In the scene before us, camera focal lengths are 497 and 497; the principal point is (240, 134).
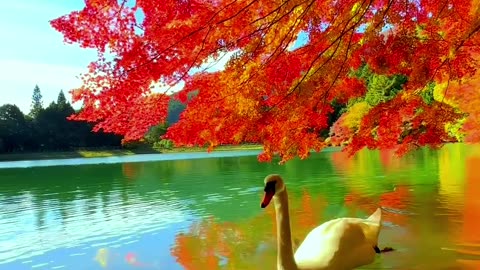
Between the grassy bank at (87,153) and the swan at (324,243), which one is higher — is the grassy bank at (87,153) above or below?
above

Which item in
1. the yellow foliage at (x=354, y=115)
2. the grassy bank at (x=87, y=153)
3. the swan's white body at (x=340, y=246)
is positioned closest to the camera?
the swan's white body at (x=340, y=246)

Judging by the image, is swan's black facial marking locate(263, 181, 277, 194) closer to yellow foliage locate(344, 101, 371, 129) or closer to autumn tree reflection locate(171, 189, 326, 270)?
autumn tree reflection locate(171, 189, 326, 270)

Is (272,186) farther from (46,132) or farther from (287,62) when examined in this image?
(46,132)

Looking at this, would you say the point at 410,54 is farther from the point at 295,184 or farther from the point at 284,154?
the point at 295,184

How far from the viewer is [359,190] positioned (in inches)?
585

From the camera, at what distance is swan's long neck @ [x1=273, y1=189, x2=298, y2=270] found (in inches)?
197

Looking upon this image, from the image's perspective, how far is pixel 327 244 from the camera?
19.7ft

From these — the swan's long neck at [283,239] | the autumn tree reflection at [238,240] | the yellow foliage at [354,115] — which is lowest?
the autumn tree reflection at [238,240]

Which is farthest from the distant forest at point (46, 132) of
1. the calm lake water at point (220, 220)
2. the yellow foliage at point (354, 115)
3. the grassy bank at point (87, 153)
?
the calm lake water at point (220, 220)

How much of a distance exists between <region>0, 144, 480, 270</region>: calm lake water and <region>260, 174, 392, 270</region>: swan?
0.33m

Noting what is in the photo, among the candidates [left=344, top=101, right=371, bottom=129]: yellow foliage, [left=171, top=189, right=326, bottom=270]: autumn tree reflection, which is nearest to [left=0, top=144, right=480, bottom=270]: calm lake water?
[left=171, top=189, right=326, bottom=270]: autumn tree reflection

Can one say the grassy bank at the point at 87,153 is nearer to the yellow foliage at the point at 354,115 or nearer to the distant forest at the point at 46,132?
the distant forest at the point at 46,132

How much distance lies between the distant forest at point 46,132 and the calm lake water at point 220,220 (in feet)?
129

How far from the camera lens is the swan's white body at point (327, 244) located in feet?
16.6
